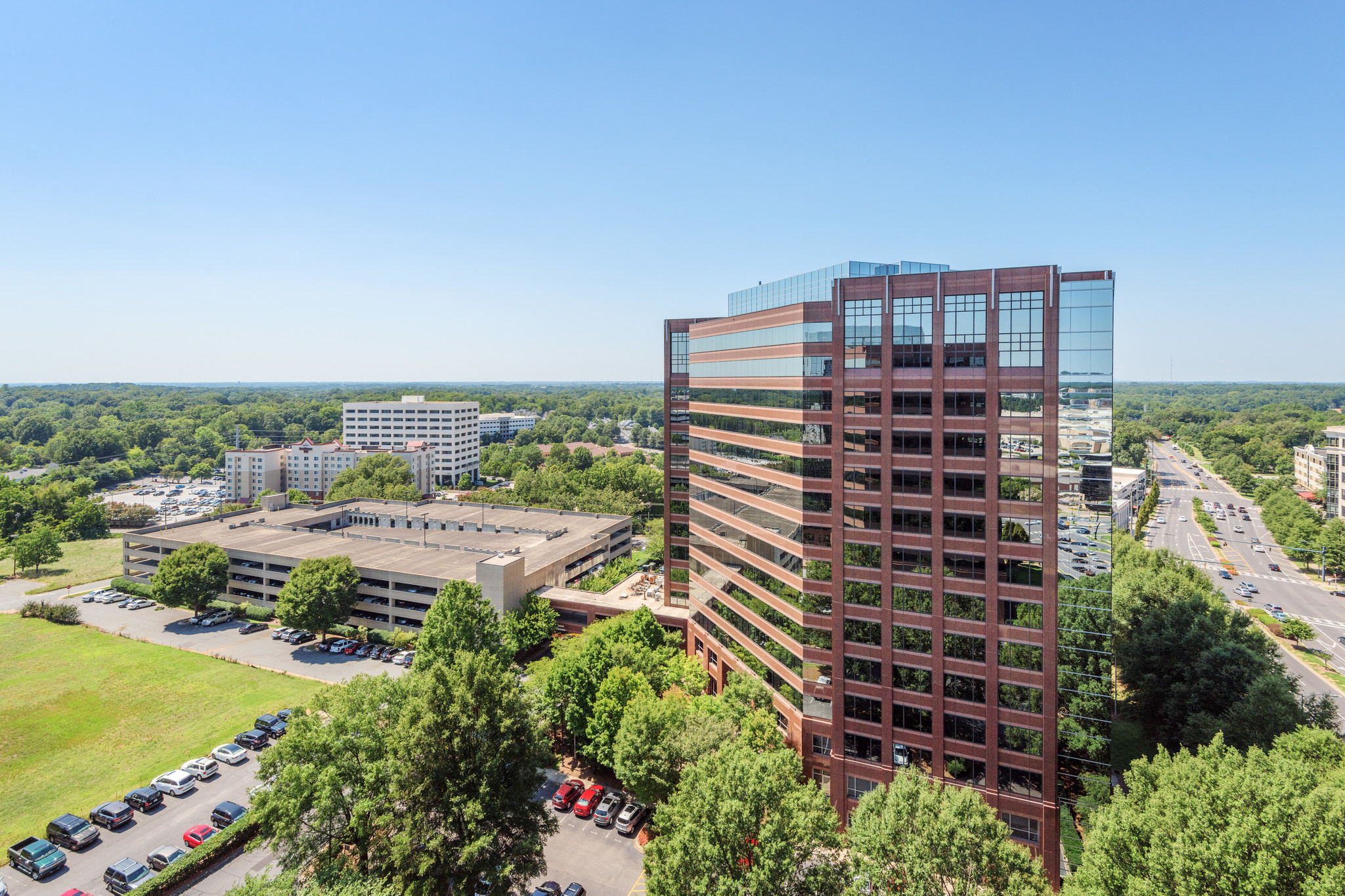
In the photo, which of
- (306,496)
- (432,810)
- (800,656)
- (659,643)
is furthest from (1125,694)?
(306,496)

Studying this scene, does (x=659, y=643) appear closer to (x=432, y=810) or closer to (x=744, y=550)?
(x=744, y=550)

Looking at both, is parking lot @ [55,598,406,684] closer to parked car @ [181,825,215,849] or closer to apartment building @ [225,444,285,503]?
parked car @ [181,825,215,849]

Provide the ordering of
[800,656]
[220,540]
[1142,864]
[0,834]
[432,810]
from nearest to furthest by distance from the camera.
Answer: [1142,864] < [432,810] < [0,834] < [800,656] < [220,540]

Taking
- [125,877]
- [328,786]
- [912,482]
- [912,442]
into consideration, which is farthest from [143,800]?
[912,442]

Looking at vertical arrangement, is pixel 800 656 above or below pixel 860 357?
below

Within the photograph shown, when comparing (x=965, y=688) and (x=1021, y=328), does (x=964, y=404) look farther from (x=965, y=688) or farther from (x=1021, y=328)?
(x=965, y=688)

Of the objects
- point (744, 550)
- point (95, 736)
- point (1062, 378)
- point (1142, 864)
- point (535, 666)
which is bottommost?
point (95, 736)

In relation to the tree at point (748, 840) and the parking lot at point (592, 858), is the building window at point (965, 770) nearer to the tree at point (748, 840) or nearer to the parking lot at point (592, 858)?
the tree at point (748, 840)
